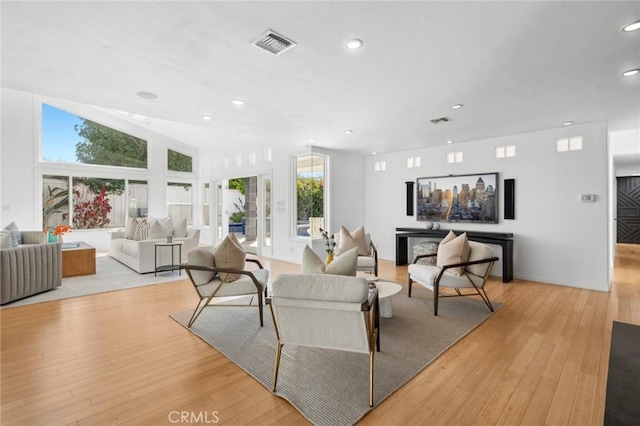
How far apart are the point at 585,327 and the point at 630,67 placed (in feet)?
8.83

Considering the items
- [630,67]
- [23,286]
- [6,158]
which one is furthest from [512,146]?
[6,158]

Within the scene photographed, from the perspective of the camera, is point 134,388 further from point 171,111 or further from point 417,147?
point 417,147

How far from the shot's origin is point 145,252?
232 inches

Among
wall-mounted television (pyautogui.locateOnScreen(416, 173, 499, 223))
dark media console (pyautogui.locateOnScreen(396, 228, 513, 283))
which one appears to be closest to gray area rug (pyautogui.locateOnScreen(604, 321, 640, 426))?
dark media console (pyautogui.locateOnScreen(396, 228, 513, 283))

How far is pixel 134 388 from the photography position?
2252 millimetres

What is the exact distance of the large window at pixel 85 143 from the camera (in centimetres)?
782

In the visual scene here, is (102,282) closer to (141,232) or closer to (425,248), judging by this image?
(141,232)

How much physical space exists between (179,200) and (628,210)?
15216 mm

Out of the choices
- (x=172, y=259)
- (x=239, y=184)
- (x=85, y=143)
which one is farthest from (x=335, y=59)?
(x=85, y=143)

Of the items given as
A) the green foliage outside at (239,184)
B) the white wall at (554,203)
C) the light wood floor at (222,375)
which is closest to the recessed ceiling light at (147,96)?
the light wood floor at (222,375)

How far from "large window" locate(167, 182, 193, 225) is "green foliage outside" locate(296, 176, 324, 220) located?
5.09 meters

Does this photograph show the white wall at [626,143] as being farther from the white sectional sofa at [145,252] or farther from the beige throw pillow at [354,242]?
the white sectional sofa at [145,252]

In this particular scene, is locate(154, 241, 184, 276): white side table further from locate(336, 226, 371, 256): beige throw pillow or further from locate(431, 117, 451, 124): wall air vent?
locate(431, 117, 451, 124): wall air vent

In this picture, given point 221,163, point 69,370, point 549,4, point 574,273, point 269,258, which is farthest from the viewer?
point 221,163
